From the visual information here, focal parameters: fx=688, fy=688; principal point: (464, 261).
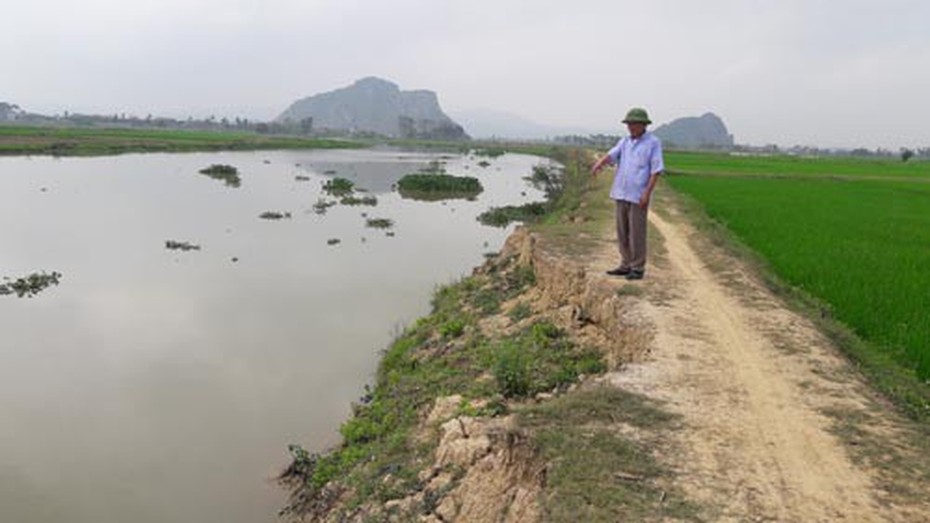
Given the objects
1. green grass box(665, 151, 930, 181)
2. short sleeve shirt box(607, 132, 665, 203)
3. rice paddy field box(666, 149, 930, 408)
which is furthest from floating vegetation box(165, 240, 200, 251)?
green grass box(665, 151, 930, 181)

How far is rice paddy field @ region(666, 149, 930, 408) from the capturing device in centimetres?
798

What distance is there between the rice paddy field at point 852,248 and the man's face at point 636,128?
131 inches

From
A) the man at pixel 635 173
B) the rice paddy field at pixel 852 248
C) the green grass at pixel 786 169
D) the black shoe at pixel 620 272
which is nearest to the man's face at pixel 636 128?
the man at pixel 635 173

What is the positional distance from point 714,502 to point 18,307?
47.0ft

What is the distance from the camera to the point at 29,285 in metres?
15.2

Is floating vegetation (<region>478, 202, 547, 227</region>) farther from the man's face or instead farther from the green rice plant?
the man's face

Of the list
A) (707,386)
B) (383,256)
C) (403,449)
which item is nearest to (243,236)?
(383,256)

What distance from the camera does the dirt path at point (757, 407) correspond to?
13.6 ft

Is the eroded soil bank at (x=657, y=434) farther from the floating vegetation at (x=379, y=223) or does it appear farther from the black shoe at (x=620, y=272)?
the floating vegetation at (x=379, y=223)

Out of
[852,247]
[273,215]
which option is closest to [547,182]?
[273,215]

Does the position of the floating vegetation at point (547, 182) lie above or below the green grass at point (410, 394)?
above

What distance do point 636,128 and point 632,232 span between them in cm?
135

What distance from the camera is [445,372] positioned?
30.3 feet

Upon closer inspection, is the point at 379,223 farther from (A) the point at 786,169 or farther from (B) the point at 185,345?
(A) the point at 786,169
